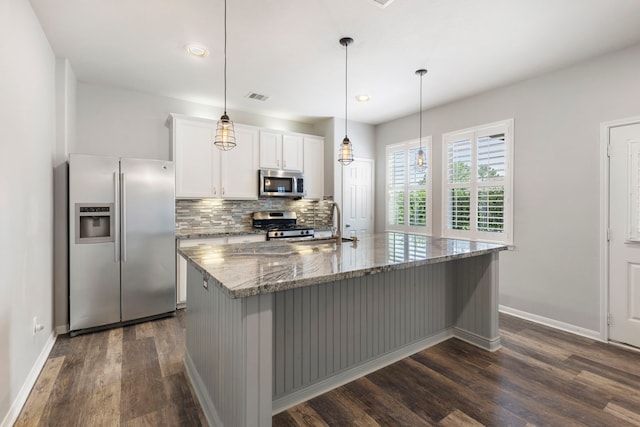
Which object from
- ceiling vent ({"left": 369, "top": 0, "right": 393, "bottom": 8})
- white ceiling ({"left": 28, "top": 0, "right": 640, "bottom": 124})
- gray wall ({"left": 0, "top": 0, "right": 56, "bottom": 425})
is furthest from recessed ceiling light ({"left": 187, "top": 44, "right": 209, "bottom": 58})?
ceiling vent ({"left": 369, "top": 0, "right": 393, "bottom": 8})

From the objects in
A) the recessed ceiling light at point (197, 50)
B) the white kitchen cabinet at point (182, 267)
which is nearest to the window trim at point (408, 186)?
the white kitchen cabinet at point (182, 267)

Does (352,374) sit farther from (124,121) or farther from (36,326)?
(124,121)

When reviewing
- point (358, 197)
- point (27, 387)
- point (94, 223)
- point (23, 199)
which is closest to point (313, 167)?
point (358, 197)

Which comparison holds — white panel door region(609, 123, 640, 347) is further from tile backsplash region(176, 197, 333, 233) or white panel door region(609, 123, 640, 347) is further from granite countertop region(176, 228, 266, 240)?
granite countertop region(176, 228, 266, 240)

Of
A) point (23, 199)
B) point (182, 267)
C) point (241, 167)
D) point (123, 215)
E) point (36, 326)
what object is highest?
point (241, 167)

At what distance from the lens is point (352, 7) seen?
2277 mm

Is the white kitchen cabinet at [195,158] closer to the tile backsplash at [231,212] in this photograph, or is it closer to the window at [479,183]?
the tile backsplash at [231,212]

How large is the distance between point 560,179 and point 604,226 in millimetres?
592

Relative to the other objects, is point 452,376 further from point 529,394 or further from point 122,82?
point 122,82

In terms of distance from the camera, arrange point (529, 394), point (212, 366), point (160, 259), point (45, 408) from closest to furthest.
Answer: point (212, 366) < point (45, 408) < point (529, 394) < point (160, 259)

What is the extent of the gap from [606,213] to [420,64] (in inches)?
89.2

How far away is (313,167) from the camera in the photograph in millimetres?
5148

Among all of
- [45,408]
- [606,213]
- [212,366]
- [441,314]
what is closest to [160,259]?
[45,408]

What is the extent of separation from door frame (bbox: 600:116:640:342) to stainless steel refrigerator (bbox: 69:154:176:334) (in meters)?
4.42
